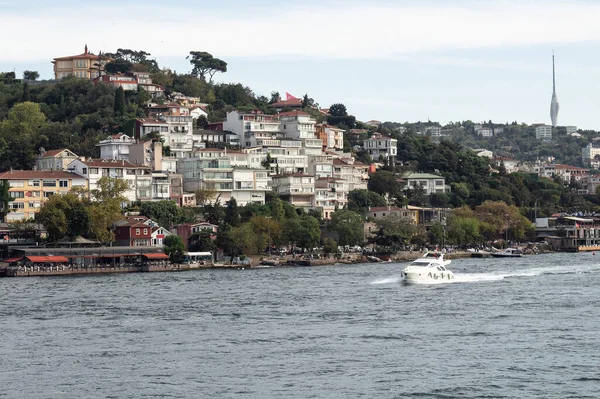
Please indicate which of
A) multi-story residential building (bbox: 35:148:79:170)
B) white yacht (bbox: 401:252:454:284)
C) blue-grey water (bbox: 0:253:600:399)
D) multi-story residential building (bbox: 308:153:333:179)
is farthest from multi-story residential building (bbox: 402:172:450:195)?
blue-grey water (bbox: 0:253:600:399)

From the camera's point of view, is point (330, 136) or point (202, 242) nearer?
point (202, 242)

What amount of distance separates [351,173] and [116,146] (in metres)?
24.7

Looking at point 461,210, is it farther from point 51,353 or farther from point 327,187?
point 51,353

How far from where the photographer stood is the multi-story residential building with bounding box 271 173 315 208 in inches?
3944

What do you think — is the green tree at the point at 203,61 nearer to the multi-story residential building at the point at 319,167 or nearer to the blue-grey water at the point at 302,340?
the multi-story residential building at the point at 319,167

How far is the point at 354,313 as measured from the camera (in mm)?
45188

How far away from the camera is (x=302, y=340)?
37625 mm

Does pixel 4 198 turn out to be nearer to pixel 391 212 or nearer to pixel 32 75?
pixel 391 212

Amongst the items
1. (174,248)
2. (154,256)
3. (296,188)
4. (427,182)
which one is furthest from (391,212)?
(154,256)

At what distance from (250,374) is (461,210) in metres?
77.6

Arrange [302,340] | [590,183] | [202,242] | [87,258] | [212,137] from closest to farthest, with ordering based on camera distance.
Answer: [302,340] < [87,258] < [202,242] < [212,137] < [590,183]

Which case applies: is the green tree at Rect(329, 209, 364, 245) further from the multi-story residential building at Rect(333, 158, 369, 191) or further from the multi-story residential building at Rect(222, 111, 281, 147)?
the multi-story residential building at Rect(222, 111, 281, 147)

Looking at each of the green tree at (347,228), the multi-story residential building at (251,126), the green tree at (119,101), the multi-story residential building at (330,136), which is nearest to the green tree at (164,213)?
the green tree at (347,228)

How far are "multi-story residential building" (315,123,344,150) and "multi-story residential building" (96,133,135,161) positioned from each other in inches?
1055
